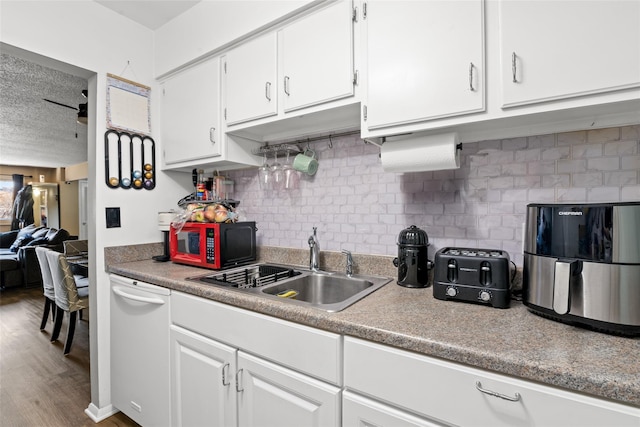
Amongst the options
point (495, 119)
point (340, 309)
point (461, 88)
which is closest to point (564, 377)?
point (340, 309)

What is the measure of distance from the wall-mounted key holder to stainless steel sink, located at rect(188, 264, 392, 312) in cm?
92

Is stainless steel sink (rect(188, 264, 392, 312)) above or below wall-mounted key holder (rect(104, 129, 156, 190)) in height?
below

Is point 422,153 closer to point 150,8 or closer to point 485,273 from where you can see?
point 485,273

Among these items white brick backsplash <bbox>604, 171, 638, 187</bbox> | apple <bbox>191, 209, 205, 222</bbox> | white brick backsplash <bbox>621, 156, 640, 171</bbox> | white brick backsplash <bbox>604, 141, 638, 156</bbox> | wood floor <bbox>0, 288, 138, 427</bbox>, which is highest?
white brick backsplash <bbox>604, 141, 638, 156</bbox>

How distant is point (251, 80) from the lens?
1611 millimetres

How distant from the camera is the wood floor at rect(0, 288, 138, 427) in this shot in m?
1.82

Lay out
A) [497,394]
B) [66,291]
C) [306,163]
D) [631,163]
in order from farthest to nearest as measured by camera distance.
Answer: [66,291], [306,163], [631,163], [497,394]

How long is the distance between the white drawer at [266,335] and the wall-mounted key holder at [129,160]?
0.96m

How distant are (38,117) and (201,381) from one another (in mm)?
4360

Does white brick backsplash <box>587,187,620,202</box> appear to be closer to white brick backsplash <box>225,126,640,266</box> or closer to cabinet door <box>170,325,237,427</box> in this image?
white brick backsplash <box>225,126,640,266</box>

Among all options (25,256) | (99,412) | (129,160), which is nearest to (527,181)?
(129,160)

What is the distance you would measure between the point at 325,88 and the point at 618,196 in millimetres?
1170

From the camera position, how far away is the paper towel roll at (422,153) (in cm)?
118

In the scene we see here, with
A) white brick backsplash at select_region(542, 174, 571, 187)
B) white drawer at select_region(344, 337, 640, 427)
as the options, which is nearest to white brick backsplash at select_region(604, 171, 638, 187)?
white brick backsplash at select_region(542, 174, 571, 187)
